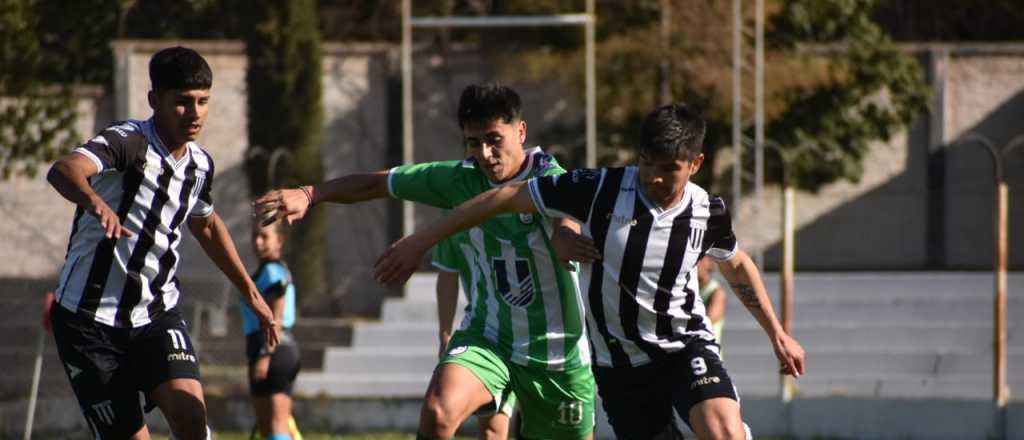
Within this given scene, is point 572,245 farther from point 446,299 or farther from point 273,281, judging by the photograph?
point 273,281

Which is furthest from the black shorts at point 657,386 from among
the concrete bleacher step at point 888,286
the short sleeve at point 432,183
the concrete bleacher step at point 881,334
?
the concrete bleacher step at point 888,286

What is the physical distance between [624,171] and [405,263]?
3.93 ft

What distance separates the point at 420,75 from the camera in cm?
1805

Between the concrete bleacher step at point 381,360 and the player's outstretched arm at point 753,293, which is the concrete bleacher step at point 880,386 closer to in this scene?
the concrete bleacher step at point 381,360

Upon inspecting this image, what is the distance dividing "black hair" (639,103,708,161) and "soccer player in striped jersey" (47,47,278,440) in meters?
1.77

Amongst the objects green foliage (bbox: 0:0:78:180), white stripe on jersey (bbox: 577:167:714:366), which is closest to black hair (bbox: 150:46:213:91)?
white stripe on jersey (bbox: 577:167:714:366)

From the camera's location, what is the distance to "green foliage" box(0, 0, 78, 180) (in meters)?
16.3

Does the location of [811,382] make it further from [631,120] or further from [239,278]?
[239,278]

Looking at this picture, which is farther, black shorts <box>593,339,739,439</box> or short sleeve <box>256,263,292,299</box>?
short sleeve <box>256,263,292,299</box>

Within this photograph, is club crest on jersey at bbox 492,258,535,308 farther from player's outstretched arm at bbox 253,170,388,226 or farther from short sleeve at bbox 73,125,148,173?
short sleeve at bbox 73,125,148,173

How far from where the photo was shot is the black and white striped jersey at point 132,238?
6.01 m

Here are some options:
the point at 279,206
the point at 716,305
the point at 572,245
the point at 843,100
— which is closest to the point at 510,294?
the point at 572,245

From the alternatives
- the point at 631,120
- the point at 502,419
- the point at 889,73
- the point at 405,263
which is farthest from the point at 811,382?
the point at 405,263

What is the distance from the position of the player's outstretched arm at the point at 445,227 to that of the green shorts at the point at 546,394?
0.91 meters
